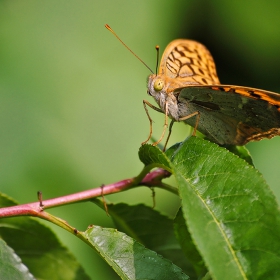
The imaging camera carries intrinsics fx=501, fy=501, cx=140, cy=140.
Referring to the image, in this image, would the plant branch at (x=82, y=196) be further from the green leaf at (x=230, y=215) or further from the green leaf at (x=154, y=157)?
the green leaf at (x=230, y=215)

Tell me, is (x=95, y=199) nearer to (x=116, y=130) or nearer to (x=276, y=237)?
(x=276, y=237)

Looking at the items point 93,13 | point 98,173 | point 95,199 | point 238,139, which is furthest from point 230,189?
point 93,13

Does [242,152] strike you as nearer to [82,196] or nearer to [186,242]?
[186,242]

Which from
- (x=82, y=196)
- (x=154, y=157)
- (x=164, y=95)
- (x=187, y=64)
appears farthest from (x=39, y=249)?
(x=187, y=64)

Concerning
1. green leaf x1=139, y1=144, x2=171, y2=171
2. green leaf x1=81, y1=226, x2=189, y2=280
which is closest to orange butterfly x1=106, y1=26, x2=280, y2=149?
green leaf x1=139, y1=144, x2=171, y2=171

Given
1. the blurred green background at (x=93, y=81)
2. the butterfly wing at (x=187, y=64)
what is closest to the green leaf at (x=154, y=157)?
the butterfly wing at (x=187, y=64)

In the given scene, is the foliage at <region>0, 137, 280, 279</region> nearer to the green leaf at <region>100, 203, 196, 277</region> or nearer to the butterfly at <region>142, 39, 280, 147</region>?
the green leaf at <region>100, 203, 196, 277</region>
